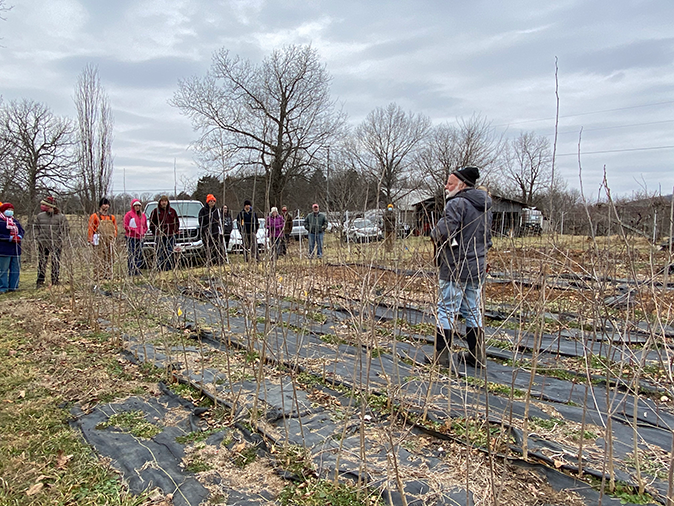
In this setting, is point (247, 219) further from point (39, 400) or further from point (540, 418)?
point (540, 418)

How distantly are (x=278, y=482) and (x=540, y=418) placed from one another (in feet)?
5.13

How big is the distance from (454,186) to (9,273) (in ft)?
22.8

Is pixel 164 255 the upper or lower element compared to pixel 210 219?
lower

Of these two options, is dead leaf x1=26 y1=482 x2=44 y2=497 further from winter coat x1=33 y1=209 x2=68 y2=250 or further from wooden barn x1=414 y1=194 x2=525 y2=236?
winter coat x1=33 y1=209 x2=68 y2=250

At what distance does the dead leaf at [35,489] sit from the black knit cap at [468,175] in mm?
2970

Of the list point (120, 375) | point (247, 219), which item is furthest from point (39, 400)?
point (247, 219)

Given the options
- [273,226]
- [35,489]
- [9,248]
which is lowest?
[35,489]

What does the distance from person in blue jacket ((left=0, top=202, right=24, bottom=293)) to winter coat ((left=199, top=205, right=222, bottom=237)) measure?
2.73 meters

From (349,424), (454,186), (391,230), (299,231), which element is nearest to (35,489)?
(349,424)

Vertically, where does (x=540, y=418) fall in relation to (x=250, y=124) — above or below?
below

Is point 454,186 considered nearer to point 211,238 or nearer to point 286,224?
point 211,238

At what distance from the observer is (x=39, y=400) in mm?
2748

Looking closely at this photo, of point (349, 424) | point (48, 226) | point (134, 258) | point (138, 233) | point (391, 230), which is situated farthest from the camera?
point (138, 233)

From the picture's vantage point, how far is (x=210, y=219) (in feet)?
9.84
